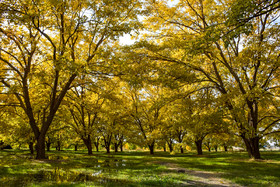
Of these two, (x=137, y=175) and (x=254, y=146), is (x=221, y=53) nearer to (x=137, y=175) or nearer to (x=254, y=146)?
(x=254, y=146)

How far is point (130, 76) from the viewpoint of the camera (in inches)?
506

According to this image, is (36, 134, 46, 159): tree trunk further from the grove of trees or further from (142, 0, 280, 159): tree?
(142, 0, 280, 159): tree

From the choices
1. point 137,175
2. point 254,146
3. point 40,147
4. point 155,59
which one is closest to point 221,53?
point 155,59

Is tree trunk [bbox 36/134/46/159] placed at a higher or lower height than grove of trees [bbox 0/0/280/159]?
lower

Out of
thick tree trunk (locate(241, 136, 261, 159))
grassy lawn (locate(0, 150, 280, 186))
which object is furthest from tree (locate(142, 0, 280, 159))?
grassy lawn (locate(0, 150, 280, 186))

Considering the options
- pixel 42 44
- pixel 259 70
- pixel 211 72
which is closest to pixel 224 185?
pixel 211 72

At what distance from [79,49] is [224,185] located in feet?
59.0

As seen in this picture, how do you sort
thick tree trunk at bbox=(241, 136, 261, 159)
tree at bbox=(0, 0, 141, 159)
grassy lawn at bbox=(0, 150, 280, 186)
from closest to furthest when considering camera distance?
1. grassy lawn at bbox=(0, 150, 280, 186)
2. tree at bbox=(0, 0, 141, 159)
3. thick tree trunk at bbox=(241, 136, 261, 159)

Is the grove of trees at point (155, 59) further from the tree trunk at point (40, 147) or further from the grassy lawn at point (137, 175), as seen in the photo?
the grassy lawn at point (137, 175)

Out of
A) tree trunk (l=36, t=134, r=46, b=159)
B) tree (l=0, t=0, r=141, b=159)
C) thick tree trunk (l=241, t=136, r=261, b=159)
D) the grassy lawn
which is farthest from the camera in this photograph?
thick tree trunk (l=241, t=136, r=261, b=159)

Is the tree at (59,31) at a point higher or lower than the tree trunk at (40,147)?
higher

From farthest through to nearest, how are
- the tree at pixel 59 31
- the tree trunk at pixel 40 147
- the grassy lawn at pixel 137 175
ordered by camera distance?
the tree trunk at pixel 40 147, the tree at pixel 59 31, the grassy lawn at pixel 137 175

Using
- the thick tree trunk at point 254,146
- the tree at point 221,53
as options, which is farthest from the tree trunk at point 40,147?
the thick tree trunk at point 254,146

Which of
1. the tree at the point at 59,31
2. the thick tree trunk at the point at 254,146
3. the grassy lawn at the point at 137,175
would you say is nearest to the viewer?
the grassy lawn at the point at 137,175
